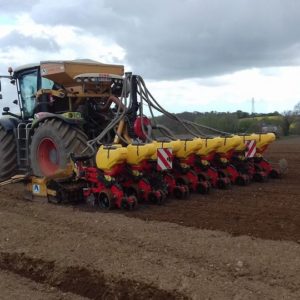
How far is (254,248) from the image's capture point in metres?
4.93

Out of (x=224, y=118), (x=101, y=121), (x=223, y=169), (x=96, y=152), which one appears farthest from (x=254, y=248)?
(x=224, y=118)

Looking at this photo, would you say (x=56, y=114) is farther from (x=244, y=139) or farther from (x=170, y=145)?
(x=244, y=139)

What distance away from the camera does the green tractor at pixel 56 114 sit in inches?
323

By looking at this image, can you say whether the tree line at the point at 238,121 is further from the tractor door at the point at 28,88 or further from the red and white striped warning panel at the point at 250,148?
the tractor door at the point at 28,88

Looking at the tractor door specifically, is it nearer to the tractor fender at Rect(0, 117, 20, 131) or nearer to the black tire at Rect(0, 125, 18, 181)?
the tractor fender at Rect(0, 117, 20, 131)

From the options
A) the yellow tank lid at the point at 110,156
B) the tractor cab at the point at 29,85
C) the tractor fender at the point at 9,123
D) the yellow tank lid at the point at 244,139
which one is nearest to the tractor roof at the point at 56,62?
the tractor cab at the point at 29,85

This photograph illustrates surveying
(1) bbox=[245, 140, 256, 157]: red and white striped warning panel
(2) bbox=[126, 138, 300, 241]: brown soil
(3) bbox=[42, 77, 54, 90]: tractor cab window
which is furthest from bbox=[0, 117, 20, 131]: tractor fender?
(1) bbox=[245, 140, 256, 157]: red and white striped warning panel

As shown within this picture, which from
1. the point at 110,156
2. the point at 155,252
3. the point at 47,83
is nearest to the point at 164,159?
the point at 110,156

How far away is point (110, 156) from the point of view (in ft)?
23.5

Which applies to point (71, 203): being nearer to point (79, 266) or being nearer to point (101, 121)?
point (101, 121)

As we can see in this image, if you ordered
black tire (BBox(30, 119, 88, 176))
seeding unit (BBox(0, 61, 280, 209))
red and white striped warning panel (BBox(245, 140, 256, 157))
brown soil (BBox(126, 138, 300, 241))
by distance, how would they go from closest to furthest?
brown soil (BBox(126, 138, 300, 241)) → seeding unit (BBox(0, 61, 280, 209)) → black tire (BBox(30, 119, 88, 176)) → red and white striped warning panel (BBox(245, 140, 256, 157))

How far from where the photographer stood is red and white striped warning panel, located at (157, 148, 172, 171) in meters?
7.59

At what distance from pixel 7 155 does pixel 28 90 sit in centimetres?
135

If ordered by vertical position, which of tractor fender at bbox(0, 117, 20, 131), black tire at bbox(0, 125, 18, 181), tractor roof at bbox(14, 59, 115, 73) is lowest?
black tire at bbox(0, 125, 18, 181)
